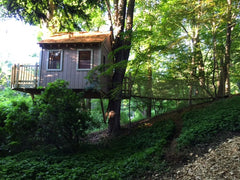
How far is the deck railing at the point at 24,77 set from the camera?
33.4ft

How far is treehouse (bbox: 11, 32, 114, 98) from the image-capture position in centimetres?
1020

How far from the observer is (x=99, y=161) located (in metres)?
6.10

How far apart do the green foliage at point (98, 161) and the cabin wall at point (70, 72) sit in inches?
149

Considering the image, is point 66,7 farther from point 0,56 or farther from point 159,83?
point 0,56

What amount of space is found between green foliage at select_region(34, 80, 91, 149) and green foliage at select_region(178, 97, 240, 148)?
3.66m

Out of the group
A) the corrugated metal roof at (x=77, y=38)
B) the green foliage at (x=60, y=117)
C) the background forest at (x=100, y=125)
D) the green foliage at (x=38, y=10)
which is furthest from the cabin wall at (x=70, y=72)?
the green foliage at (x=60, y=117)

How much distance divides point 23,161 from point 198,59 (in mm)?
7891

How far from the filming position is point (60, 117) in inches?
265

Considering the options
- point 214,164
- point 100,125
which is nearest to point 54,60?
point 100,125

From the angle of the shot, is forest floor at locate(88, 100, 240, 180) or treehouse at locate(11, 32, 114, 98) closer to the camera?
forest floor at locate(88, 100, 240, 180)

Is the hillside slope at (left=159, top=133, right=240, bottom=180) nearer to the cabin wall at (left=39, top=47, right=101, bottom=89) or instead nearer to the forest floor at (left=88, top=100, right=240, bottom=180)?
the forest floor at (left=88, top=100, right=240, bottom=180)

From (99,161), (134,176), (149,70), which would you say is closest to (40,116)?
(99,161)

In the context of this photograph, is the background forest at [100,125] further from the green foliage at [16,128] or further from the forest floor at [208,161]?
the forest floor at [208,161]

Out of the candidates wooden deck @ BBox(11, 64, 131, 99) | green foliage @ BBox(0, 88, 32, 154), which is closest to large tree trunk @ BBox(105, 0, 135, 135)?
wooden deck @ BBox(11, 64, 131, 99)
